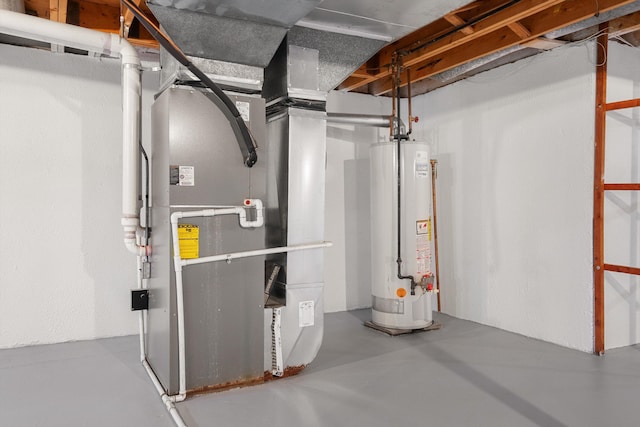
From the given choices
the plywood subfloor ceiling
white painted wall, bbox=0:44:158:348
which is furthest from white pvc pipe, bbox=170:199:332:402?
white painted wall, bbox=0:44:158:348

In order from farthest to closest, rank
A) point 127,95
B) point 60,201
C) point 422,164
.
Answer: point 422,164 → point 60,201 → point 127,95

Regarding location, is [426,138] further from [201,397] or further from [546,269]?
[201,397]

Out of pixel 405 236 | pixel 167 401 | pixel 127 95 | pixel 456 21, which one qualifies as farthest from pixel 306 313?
pixel 456 21

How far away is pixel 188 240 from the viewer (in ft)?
8.32

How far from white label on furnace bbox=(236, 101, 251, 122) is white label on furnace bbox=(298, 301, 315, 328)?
3.95 ft

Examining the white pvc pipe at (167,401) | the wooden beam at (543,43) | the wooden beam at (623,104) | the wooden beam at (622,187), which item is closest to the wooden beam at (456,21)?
the wooden beam at (543,43)

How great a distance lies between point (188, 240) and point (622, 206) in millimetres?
3151

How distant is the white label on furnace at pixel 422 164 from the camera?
3902mm

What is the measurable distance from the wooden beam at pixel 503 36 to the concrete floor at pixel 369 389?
2.26 m

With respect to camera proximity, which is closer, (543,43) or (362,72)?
(543,43)

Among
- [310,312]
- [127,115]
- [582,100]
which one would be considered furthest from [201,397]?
[582,100]

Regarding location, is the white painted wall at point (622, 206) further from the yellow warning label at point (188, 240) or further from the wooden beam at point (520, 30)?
the yellow warning label at point (188, 240)

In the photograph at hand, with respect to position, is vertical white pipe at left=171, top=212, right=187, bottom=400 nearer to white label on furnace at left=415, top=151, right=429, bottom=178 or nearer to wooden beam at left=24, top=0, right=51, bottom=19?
wooden beam at left=24, top=0, right=51, bottom=19

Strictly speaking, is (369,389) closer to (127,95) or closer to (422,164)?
(422,164)
